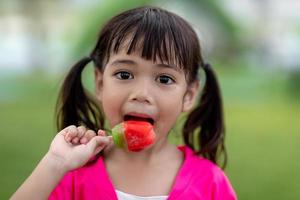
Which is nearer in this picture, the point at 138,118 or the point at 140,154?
the point at 138,118

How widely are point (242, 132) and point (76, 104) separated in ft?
11.9

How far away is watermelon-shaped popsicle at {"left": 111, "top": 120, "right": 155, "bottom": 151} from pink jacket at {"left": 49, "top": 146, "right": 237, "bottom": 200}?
0.52 feet

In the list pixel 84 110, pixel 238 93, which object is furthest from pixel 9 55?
pixel 84 110

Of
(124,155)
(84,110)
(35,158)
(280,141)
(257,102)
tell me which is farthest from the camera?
(257,102)

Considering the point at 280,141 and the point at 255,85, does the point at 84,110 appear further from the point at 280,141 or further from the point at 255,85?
the point at 255,85

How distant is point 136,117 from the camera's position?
210 centimetres

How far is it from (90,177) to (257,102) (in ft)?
19.8

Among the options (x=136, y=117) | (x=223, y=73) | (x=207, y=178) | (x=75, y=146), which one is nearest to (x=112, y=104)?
(x=136, y=117)

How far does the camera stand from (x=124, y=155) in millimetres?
2271

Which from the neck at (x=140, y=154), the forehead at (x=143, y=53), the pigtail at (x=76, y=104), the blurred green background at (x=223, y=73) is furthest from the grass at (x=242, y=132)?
the forehead at (x=143, y=53)

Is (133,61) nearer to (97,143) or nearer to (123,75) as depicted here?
(123,75)

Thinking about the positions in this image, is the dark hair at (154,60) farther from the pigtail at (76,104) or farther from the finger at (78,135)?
the finger at (78,135)

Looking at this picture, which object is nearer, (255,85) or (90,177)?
(90,177)

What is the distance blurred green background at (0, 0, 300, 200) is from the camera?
466 centimetres
